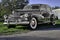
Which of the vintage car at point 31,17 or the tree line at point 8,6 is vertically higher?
the tree line at point 8,6

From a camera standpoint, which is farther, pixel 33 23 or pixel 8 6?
pixel 8 6

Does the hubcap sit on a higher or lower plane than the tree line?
lower

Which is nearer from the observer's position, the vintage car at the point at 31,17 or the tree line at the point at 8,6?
the vintage car at the point at 31,17

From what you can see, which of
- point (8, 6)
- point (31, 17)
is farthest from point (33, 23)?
point (8, 6)

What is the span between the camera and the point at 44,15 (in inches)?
583

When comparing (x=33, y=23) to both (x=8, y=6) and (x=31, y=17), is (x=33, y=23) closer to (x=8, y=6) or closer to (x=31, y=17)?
(x=31, y=17)

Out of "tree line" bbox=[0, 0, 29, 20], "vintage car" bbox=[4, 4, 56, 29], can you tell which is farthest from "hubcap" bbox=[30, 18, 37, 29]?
"tree line" bbox=[0, 0, 29, 20]

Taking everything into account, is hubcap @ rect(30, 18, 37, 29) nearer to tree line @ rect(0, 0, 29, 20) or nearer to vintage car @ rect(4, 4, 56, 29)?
vintage car @ rect(4, 4, 56, 29)

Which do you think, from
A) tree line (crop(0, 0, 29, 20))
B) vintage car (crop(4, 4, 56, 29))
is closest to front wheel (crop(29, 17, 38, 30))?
vintage car (crop(4, 4, 56, 29))

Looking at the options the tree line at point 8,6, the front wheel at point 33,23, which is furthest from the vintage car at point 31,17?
the tree line at point 8,6

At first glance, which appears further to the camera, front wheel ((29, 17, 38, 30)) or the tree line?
the tree line

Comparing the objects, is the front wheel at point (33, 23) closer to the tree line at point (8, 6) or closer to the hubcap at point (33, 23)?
the hubcap at point (33, 23)

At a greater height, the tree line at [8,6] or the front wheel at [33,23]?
the tree line at [8,6]

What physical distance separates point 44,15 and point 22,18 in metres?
1.95
